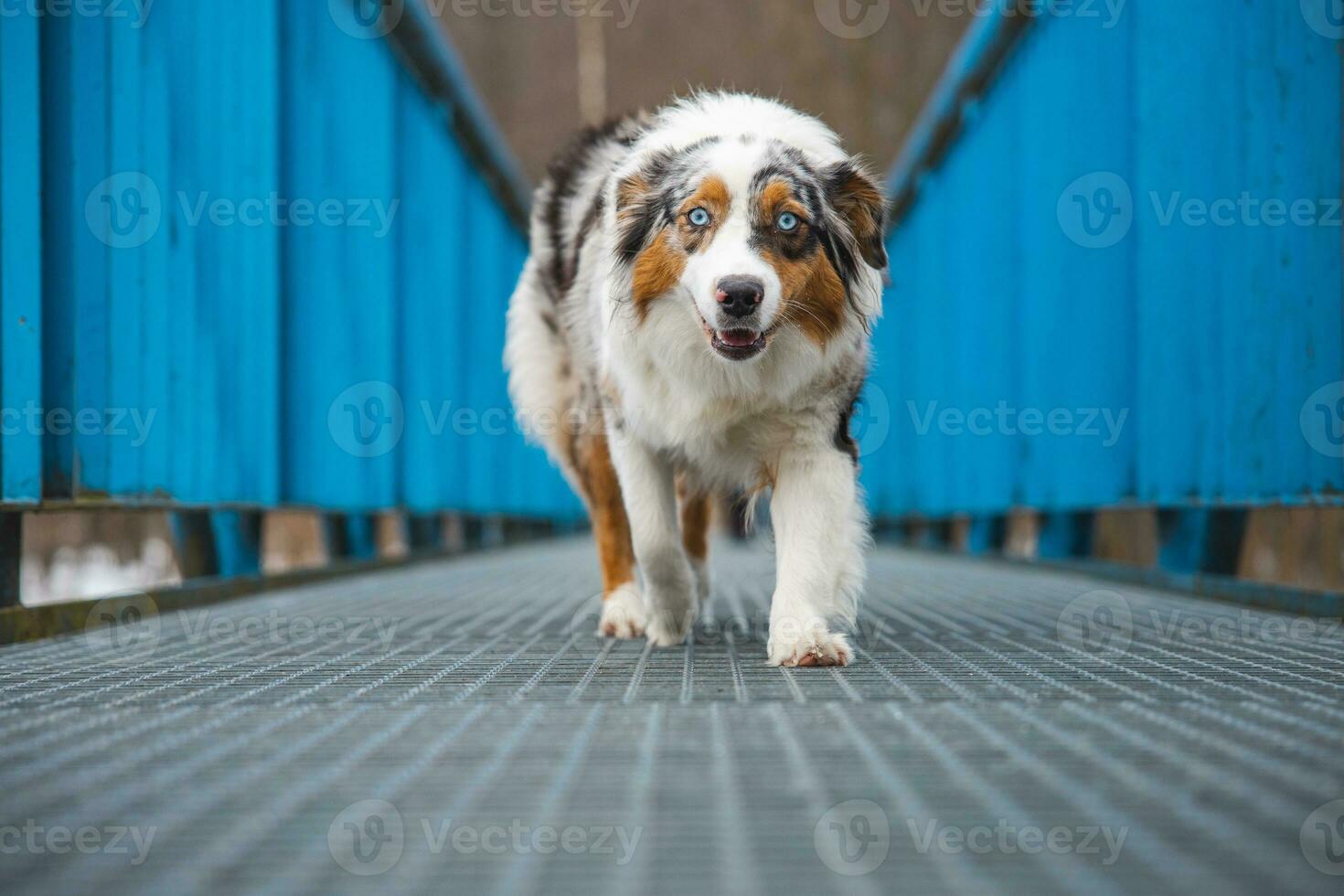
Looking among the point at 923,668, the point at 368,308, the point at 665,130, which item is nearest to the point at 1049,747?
the point at 923,668

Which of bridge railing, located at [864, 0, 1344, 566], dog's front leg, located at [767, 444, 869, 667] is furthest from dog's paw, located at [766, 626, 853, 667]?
bridge railing, located at [864, 0, 1344, 566]

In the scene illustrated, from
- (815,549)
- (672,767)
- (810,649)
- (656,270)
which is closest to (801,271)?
(656,270)

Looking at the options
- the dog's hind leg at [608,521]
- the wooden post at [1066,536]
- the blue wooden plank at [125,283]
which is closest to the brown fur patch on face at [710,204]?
the dog's hind leg at [608,521]

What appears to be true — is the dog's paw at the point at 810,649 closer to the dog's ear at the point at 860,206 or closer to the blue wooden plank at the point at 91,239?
Answer: the dog's ear at the point at 860,206

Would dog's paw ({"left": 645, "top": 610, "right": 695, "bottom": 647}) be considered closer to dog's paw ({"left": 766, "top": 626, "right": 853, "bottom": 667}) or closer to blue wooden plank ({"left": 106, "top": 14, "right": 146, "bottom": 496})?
dog's paw ({"left": 766, "top": 626, "right": 853, "bottom": 667})

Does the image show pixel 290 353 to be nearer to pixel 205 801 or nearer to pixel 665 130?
pixel 665 130

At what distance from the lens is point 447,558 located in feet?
27.1

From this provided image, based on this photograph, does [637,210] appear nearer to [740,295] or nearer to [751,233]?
[751,233]

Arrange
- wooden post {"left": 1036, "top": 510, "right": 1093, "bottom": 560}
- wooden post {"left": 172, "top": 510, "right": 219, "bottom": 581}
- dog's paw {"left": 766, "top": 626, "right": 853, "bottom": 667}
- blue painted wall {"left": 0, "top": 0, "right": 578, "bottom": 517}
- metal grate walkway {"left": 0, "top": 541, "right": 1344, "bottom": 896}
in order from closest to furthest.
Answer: metal grate walkway {"left": 0, "top": 541, "right": 1344, "bottom": 896} < dog's paw {"left": 766, "top": 626, "right": 853, "bottom": 667} < blue painted wall {"left": 0, "top": 0, "right": 578, "bottom": 517} < wooden post {"left": 172, "top": 510, "right": 219, "bottom": 581} < wooden post {"left": 1036, "top": 510, "right": 1093, "bottom": 560}

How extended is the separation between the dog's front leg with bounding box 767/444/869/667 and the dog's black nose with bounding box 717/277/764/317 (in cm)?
45

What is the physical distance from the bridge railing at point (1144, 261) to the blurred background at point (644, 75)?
869mm

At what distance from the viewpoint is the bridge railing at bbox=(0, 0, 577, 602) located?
12.2 ft

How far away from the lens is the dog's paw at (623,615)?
3744 mm

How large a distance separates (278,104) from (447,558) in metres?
3.33
